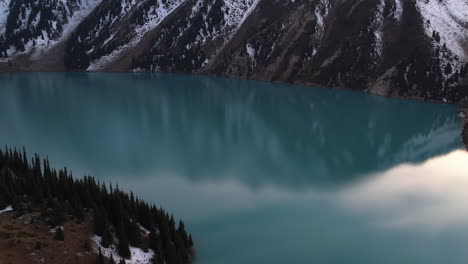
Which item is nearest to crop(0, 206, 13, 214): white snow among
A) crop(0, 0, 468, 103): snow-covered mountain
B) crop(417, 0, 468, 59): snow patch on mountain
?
crop(0, 0, 468, 103): snow-covered mountain

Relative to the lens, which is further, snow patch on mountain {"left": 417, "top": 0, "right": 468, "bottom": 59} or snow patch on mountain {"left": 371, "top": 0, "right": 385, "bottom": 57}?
snow patch on mountain {"left": 371, "top": 0, "right": 385, "bottom": 57}

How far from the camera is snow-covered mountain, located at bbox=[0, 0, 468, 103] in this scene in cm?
10550

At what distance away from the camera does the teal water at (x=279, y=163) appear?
118ft

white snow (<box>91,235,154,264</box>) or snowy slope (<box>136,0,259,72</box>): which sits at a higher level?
snowy slope (<box>136,0,259,72</box>)

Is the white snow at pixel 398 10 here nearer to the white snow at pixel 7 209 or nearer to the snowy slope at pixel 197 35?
the snowy slope at pixel 197 35

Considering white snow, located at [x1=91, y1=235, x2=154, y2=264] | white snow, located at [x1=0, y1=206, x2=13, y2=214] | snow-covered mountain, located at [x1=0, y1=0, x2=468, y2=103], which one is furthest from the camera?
snow-covered mountain, located at [x1=0, y1=0, x2=468, y2=103]

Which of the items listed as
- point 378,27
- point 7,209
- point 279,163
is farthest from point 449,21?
point 7,209

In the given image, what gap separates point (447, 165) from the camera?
57.4m

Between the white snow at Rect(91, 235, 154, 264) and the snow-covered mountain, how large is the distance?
87.3 m

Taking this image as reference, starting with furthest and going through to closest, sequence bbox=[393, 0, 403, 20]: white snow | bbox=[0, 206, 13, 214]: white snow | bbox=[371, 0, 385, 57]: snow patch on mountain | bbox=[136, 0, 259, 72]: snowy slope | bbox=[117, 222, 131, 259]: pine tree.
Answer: bbox=[136, 0, 259, 72]: snowy slope < bbox=[393, 0, 403, 20]: white snow < bbox=[371, 0, 385, 57]: snow patch on mountain < bbox=[0, 206, 13, 214]: white snow < bbox=[117, 222, 131, 259]: pine tree

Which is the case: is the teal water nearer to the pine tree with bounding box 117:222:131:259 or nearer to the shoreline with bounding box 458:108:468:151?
the shoreline with bounding box 458:108:468:151

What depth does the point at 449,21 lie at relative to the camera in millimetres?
114500

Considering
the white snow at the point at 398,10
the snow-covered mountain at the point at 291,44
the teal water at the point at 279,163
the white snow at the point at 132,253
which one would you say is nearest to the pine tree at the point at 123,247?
the white snow at the point at 132,253

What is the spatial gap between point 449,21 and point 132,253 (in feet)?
365
